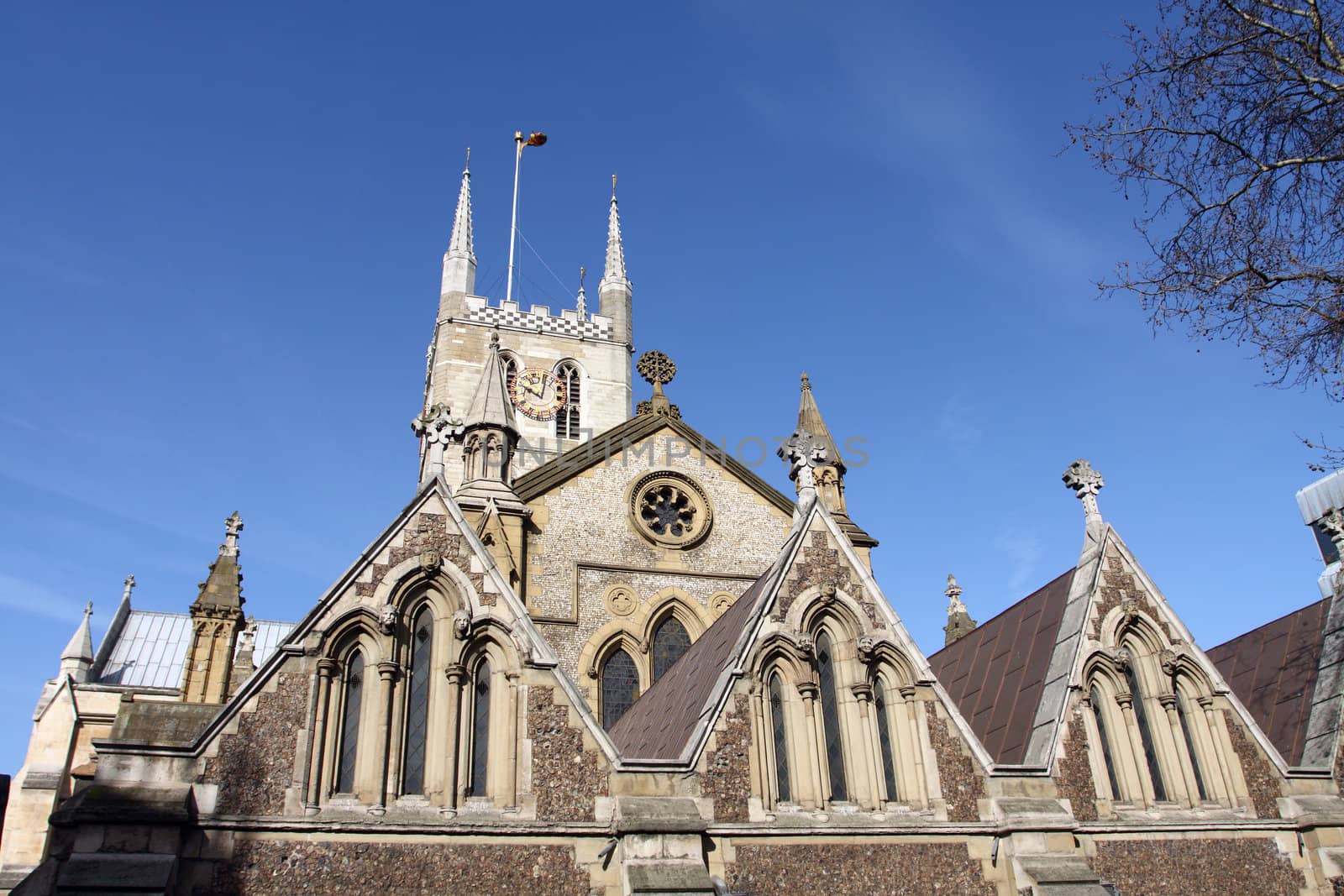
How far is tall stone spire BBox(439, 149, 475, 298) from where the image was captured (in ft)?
161

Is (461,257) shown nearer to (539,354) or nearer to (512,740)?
(539,354)

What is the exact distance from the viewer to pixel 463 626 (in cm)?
1124

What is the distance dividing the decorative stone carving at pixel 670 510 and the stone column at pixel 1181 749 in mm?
9326

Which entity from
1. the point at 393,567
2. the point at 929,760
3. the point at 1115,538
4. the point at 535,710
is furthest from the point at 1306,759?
the point at 393,567

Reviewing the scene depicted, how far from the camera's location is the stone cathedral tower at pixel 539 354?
45594mm

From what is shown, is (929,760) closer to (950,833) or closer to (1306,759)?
(950,833)

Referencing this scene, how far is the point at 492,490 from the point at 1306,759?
42.7 feet

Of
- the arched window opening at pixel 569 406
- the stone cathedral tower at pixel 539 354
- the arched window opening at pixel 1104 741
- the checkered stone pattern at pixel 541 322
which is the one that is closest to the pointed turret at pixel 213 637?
the arched window opening at pixel 1104 741

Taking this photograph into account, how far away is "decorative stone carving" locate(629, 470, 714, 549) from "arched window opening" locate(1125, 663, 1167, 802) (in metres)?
8.91

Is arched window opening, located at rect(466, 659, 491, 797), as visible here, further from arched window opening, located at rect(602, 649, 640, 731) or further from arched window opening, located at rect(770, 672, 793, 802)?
arched window opening, located at rect(602, 649, 640, 731)

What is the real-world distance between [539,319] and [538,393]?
4.17 metres

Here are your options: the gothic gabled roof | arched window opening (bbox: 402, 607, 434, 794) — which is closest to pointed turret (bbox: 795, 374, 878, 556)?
the gothic gabled roof

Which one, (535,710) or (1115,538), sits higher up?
(1115,538)

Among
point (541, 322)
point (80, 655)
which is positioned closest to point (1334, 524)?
point (80, 655)
